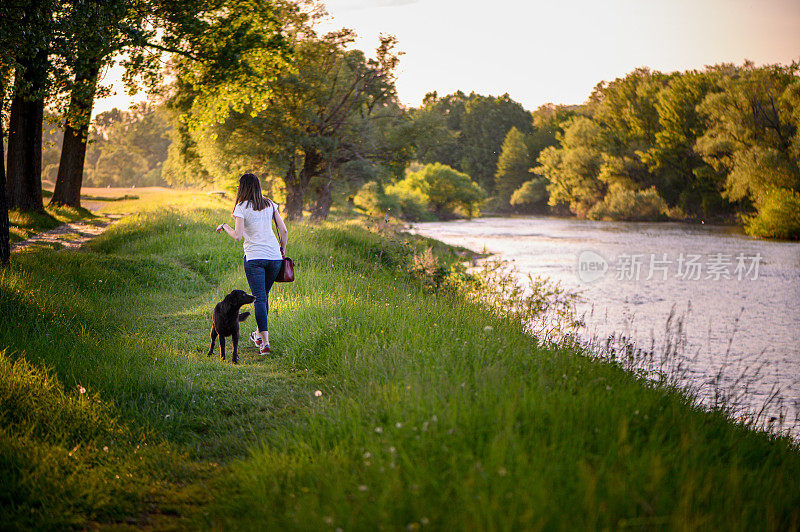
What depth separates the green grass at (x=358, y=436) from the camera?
10.3 feet

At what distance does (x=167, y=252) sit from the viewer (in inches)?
581

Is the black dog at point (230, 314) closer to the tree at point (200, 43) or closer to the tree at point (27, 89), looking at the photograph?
the tree at point (27, 89)

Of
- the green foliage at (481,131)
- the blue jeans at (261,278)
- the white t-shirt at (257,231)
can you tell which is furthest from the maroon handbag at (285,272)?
the green foliage at (481,131)

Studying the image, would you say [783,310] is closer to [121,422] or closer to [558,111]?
[121,422]

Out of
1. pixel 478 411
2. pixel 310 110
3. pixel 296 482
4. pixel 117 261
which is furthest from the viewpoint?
pixel 310 110

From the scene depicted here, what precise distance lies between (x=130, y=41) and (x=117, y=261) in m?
6.02

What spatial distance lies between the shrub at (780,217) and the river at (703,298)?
4.21 ft

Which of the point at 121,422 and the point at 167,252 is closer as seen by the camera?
the point at 121,422

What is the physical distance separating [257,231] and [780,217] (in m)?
36.6

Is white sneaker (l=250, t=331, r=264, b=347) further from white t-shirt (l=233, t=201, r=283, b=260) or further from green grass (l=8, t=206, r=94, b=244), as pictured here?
green grass (l=8, t=206, r=94, b=244)

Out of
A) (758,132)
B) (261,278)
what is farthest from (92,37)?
(758,132)

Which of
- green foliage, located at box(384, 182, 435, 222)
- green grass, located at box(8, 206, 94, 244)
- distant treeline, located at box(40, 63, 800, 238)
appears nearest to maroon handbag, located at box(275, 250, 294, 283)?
green grass, located at box(8, 206, 94, 244)

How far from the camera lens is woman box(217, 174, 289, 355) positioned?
7129 millimetres

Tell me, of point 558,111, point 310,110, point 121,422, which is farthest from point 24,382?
point 558,111
